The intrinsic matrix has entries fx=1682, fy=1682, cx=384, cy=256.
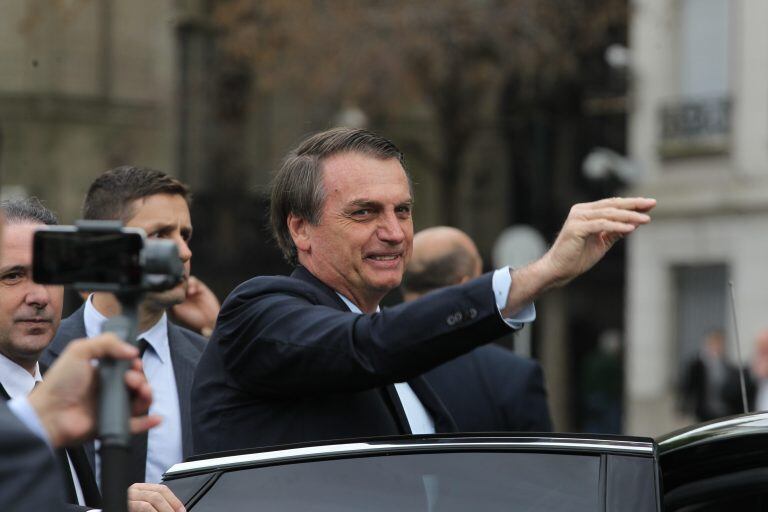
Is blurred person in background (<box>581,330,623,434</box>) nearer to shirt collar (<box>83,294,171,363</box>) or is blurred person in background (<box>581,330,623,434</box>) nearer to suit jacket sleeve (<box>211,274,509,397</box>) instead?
shirt collar (<box>83,294,171,363</box>)

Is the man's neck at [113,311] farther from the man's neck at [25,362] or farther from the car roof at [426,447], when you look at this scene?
the car roof at [426,447]

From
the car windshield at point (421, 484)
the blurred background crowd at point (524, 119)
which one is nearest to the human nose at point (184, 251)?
the car windshield at point (421, 484)

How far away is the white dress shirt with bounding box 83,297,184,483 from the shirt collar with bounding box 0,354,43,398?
1.10ft

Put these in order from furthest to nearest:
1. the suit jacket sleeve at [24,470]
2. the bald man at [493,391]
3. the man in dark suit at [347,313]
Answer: the bald man at [493,391], the man in dark suit at [347,313], the suit jacket sleeve at [24,470]

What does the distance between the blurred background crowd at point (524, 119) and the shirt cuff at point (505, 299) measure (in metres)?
14.5

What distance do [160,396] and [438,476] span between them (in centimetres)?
183

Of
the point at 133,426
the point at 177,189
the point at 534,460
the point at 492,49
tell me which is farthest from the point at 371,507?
the point at 492,49

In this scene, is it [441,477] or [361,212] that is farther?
[361,212]

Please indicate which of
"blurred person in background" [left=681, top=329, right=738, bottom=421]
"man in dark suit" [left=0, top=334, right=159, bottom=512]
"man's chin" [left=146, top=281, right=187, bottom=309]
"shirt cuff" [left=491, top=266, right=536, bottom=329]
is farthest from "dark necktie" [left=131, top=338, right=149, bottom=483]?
"blurred person in background" [left=681, top=329, right=738, bottom=421]

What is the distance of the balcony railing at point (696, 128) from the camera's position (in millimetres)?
23609

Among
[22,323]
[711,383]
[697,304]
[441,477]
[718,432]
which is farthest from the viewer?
[697,304]

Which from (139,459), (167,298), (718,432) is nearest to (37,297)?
(167,298)

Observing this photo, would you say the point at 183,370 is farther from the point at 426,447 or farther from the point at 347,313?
the point at 426,447

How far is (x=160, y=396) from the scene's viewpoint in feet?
16.5
